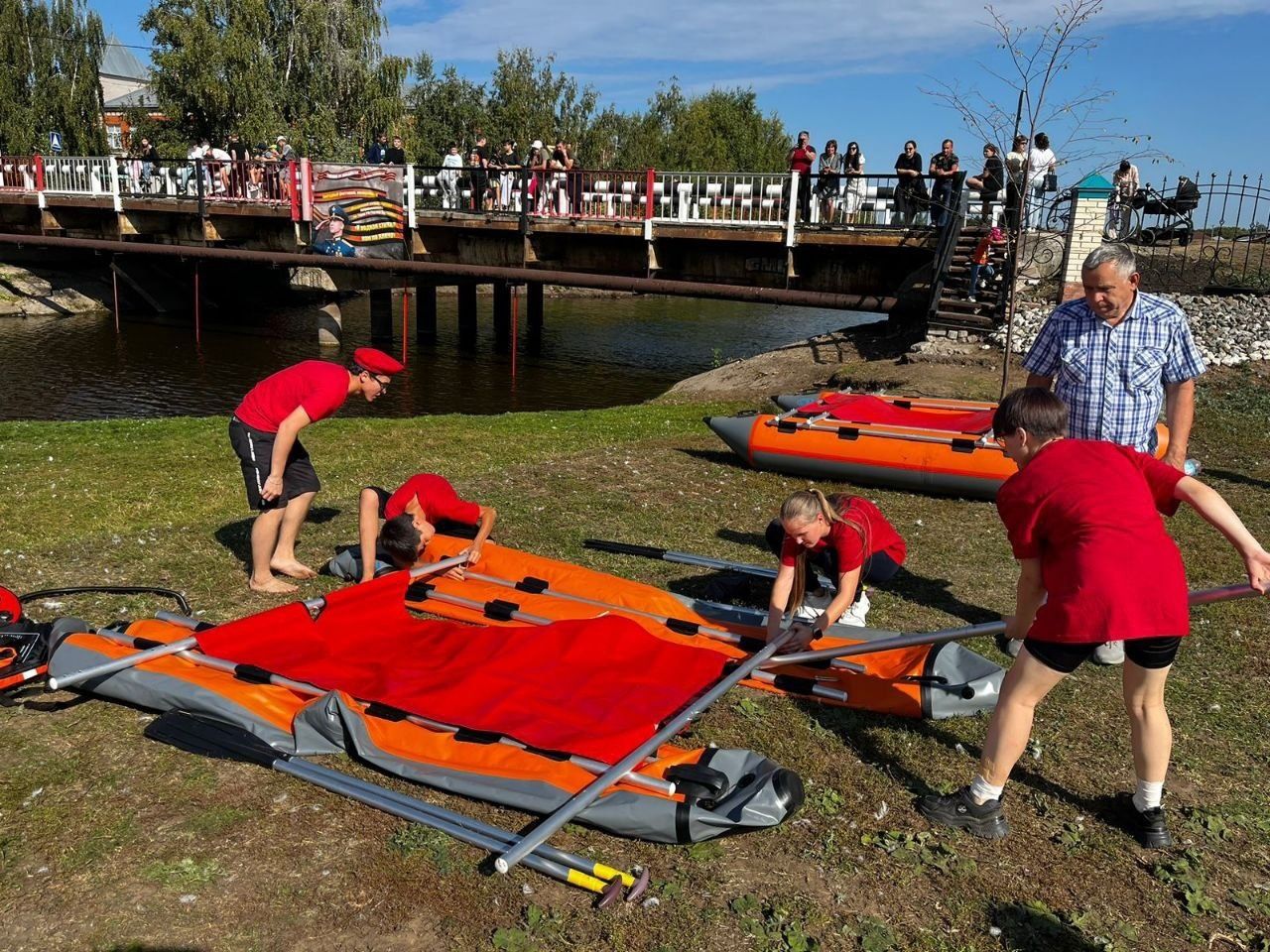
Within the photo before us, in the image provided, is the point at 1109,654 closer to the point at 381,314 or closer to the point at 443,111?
the point at 381,314

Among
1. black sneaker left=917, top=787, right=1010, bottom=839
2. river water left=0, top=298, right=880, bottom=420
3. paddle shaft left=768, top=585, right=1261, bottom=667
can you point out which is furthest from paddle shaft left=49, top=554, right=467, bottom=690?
Answer: river water left=0, top=298, right=880, bottom=420

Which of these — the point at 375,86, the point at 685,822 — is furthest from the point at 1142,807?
the point at 375,86

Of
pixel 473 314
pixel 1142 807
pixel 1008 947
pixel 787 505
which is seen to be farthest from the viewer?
pixel 473 314

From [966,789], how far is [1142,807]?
73 cm

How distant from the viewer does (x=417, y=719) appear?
185 inches

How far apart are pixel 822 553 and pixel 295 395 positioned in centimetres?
360

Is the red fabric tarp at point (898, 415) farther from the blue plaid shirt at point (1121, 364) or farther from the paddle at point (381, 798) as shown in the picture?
the paddle at point (381, 798)

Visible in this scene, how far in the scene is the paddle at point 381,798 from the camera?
377 centimetres

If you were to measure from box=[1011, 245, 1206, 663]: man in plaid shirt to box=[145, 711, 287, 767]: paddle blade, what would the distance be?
4.42 meters

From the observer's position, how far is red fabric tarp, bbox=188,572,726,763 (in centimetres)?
468

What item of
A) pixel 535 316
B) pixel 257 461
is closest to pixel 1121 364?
pixel 257 461

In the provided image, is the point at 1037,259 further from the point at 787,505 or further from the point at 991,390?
the point at 787,505

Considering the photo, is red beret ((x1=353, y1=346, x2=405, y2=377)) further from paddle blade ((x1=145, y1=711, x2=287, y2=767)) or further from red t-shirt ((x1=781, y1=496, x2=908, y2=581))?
red t-shirt ((x1=781, y1=496, x2=908, y2=581))

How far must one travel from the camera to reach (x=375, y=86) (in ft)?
135
